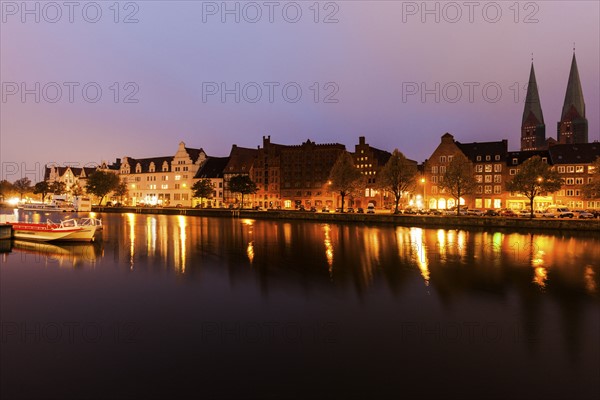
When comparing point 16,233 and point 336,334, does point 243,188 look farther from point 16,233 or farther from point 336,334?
point 336,334

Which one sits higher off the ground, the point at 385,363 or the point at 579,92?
the point at 579,92

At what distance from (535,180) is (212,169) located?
293 feet

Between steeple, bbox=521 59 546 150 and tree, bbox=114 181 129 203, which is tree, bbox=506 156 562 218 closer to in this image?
tree, bbox=114 181 129 203

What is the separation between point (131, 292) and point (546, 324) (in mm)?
20936

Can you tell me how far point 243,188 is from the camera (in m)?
112

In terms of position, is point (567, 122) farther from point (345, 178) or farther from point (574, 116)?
point (345, 178)

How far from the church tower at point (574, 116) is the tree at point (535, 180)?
121 metres

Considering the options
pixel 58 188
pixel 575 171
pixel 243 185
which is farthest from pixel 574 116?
pixel 58 188

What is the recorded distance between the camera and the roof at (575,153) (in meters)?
93.1

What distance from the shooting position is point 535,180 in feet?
251

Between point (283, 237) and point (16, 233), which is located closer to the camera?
point (16, 233)

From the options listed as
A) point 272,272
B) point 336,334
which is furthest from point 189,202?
point 336,334

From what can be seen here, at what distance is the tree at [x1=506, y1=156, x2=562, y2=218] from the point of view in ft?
251

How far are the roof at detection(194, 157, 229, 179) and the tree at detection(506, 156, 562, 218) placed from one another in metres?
82.4
